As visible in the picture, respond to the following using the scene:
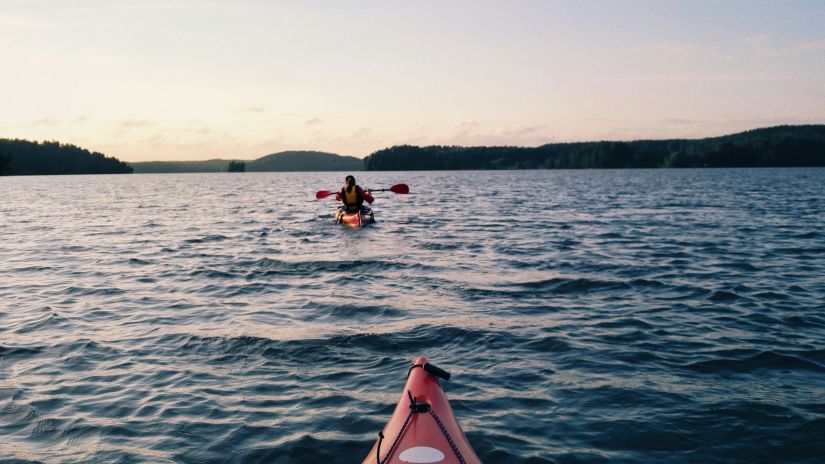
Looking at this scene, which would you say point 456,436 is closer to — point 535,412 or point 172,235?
point 535,412

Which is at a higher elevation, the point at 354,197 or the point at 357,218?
the point at 354,197

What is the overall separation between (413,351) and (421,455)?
3532 mm

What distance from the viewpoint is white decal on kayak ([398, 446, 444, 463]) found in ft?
13.4

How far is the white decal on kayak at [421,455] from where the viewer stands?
4099 mm

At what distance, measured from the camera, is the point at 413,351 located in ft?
25.2

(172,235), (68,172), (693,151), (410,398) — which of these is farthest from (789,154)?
(68,172)

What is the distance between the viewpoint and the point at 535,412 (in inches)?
228

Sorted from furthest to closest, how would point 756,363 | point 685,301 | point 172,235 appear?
point 172,235
point 685,301
point 756,363

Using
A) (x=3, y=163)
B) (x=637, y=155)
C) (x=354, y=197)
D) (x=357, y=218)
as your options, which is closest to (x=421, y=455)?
(x=357, y=218)

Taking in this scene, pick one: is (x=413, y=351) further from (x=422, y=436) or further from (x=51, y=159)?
(x=51, y=159)

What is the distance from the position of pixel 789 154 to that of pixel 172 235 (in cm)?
15069

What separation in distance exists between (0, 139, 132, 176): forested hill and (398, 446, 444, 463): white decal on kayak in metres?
160

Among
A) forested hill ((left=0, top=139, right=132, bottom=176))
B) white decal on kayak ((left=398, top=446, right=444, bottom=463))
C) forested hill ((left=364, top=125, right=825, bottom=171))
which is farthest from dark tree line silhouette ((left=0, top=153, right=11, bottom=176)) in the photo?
white decal on kayak ((left=398, top=446, right=444, bottom=463))

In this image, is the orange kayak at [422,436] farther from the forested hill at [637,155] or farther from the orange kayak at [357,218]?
the forested hill at [637,155]
